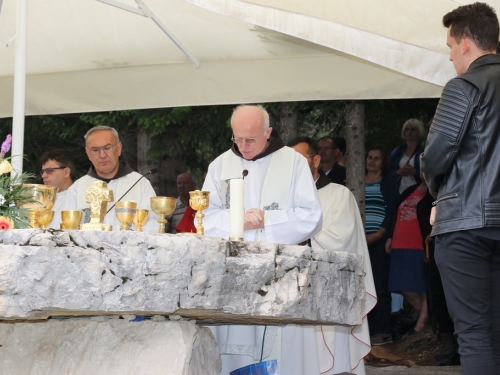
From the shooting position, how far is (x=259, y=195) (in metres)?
5.73

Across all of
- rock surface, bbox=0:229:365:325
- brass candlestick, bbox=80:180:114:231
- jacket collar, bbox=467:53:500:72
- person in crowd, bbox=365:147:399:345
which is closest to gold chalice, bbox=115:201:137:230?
brass candlestick, bbox=80:180:114:231

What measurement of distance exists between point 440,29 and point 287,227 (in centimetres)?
151

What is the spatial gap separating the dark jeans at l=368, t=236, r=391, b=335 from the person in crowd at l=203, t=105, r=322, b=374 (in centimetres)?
274

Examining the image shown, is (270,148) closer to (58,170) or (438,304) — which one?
(58,170)

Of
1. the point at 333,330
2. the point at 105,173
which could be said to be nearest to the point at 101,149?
the point at 105,173

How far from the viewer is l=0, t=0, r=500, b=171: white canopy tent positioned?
6477 mm

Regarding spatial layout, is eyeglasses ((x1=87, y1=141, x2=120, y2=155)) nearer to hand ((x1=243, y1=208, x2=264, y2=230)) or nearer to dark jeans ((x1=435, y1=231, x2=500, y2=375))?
hand ((x1=243, y1=208, x2=264, y2=230))

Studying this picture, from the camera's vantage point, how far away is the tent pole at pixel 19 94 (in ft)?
15.9

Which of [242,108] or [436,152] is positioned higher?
[242,108]

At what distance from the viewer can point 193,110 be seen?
34.5ft

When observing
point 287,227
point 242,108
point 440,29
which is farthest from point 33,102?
point 440,29

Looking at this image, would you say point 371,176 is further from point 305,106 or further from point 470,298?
point 470,298

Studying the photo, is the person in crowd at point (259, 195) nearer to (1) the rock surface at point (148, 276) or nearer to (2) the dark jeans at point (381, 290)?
(1) the rock surface at point (148, 276)

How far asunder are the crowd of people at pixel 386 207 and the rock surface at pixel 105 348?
1215 mm
